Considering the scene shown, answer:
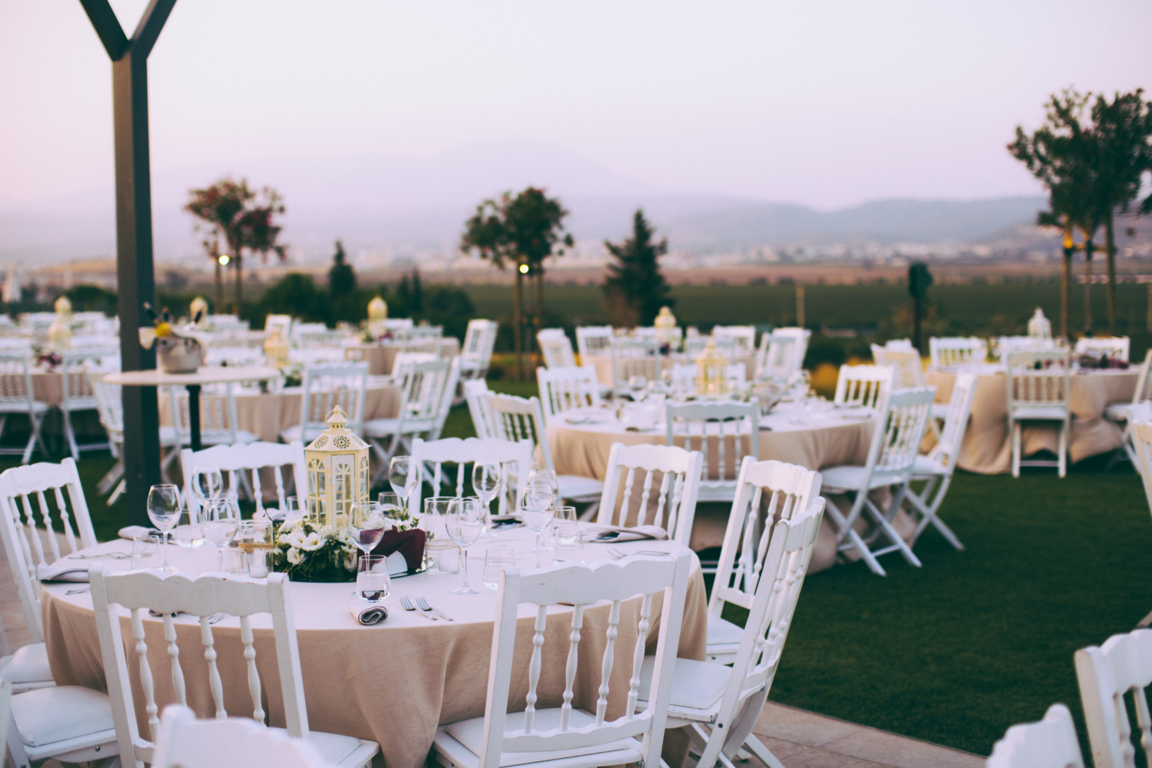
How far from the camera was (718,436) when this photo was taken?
530 cm

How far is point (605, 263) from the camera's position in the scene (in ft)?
69.3

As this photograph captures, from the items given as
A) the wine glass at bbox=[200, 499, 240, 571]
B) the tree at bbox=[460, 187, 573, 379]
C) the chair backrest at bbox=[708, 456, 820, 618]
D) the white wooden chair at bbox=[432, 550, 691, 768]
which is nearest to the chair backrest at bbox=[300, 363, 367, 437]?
the wine glass at bbox=[200, 499, 240, 571]

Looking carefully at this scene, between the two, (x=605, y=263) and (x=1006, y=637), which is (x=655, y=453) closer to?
(x=1006, y=637)

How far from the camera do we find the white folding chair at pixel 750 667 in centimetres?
250

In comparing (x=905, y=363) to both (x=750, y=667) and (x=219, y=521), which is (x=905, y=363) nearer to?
(x=750, y=667)

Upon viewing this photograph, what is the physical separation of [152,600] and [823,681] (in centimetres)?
289

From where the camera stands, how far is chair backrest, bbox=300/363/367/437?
698 centimetres

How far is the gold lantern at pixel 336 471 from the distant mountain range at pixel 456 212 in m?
15.9

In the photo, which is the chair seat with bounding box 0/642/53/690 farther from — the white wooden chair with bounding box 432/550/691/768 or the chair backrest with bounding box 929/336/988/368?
the chair backrest with bounding box 929/336/988/368

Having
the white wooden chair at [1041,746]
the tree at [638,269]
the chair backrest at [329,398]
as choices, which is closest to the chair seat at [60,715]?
the white wooden chair at [1041,746]

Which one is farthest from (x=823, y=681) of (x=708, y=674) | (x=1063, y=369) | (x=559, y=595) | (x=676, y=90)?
(x=676, y=90)

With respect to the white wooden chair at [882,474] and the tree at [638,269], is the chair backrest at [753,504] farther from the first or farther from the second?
the tree at [638,269]

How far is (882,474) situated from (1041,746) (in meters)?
4.68

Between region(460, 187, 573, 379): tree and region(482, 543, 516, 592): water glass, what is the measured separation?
12.4 metres
